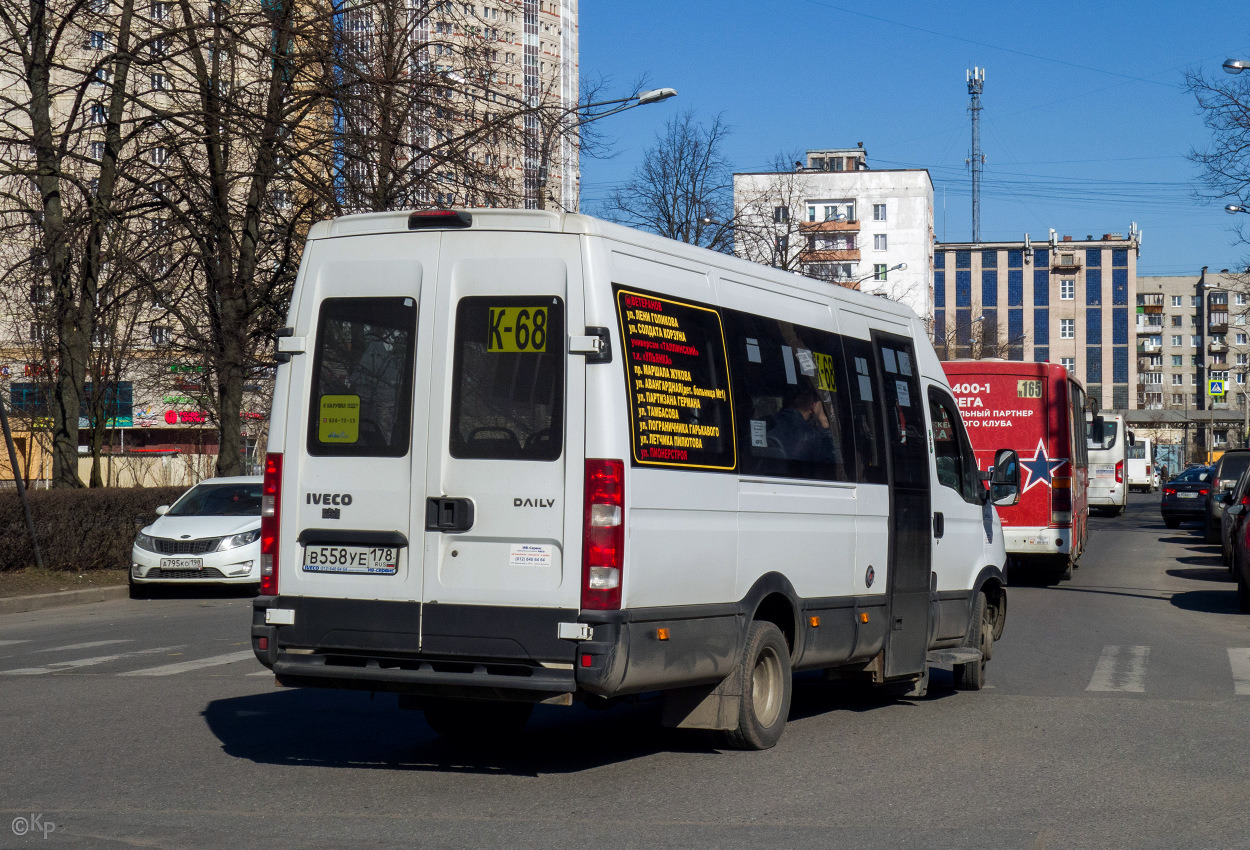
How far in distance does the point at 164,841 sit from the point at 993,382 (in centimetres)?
1593

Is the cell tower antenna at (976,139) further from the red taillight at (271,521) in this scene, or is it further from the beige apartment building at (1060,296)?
the red taillight at (271,521)

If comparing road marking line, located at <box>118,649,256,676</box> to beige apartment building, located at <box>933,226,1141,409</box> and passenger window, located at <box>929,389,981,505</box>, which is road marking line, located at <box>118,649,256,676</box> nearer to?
passenger window, located at <box>929,389,981,505</box>

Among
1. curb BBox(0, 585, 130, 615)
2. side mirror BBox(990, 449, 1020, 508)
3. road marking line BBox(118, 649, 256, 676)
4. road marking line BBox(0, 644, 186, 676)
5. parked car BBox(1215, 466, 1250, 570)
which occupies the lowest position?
curb BBox(0, 585, 130, 615)

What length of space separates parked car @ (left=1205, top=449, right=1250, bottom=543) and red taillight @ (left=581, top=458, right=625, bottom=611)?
86.8 ft

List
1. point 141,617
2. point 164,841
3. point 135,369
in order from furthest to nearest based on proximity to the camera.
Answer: point 135,369 < point 141,617 < point 164,841

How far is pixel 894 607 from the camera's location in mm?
8977

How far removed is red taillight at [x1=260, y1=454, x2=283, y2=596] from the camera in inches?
274

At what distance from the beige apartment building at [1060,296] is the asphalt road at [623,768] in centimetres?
12149

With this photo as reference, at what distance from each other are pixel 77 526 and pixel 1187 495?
31.4m

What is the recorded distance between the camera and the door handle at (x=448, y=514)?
657cm

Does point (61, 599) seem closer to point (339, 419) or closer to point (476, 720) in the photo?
point (476, 720)

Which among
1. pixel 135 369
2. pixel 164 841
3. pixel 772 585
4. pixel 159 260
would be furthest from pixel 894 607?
pixel 135 369

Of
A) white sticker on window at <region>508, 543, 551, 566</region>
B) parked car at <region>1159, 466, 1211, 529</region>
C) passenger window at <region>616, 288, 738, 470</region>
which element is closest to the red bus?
passenger window at <region>616, 288, 738, 470</region>

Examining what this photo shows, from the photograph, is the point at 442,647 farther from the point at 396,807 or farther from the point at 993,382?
the point at 993,382
